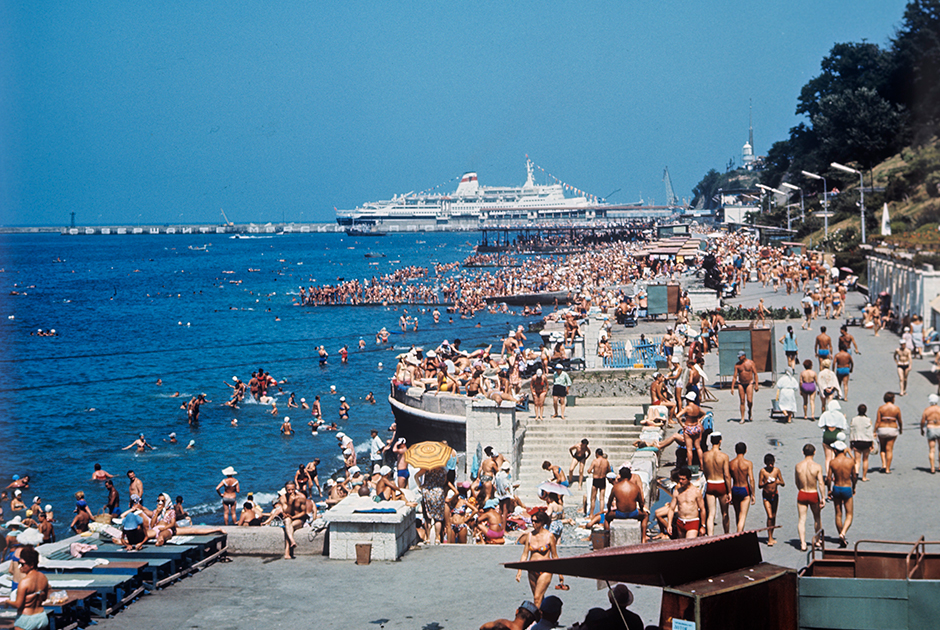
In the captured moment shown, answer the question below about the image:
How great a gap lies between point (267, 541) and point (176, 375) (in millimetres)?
37063

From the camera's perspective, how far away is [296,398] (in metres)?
34.8

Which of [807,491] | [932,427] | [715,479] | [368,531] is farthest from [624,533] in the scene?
[932,427]

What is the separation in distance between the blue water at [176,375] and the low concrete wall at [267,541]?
422 inches

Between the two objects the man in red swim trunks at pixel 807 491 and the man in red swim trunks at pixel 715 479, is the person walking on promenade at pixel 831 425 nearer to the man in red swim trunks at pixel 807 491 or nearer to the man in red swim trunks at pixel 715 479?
the man in red swim trunks at pixel 807 491

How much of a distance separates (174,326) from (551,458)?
2221 inches

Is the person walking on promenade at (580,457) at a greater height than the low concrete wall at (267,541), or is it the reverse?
the person walking on promenade at (580,457)

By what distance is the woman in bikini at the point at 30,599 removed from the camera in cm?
712

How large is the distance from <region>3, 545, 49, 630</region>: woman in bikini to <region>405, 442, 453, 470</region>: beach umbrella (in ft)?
25.4

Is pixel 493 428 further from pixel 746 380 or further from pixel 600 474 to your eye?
pixel 746 380

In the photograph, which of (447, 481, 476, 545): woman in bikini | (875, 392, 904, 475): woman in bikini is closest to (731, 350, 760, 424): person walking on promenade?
(875, 392, 904, 475): woman in bikini

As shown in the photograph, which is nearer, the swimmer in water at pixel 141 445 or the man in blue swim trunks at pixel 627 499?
the man in blue swim trunks at pixel 627 499

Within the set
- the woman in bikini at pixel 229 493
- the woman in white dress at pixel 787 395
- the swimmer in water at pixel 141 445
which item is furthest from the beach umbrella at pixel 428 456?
the swimmer in water at pixel 141 445

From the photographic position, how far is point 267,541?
966 cm

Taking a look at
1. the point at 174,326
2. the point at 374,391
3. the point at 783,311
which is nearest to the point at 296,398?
the point at 374,391
